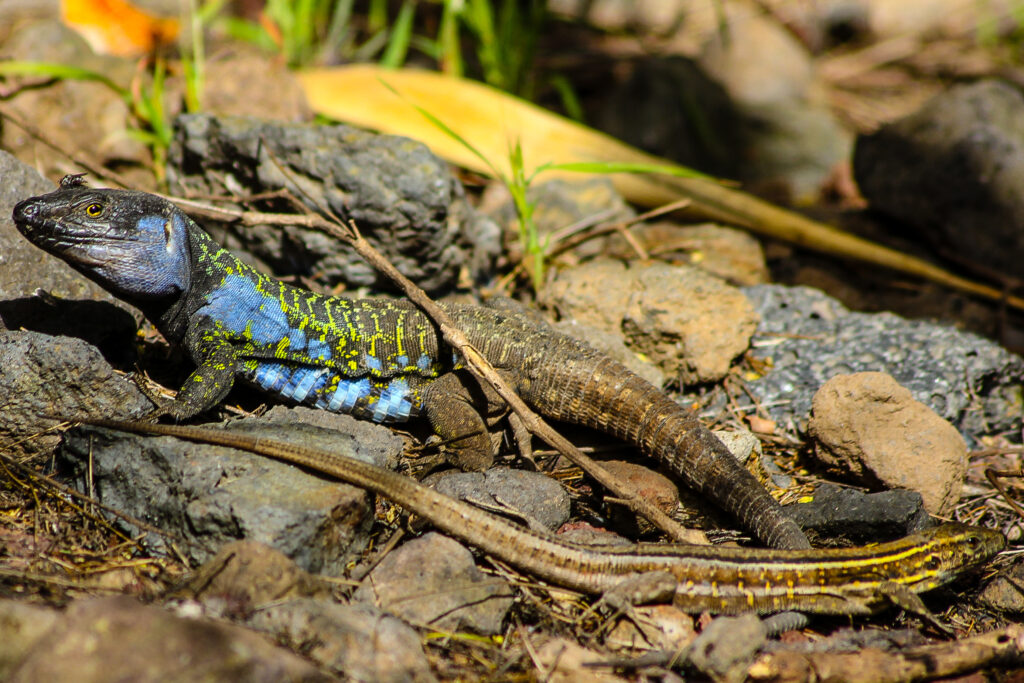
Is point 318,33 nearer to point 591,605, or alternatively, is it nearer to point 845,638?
point 591,605

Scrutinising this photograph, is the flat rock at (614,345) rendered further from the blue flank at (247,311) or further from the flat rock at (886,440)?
the blue flank at (247,311)

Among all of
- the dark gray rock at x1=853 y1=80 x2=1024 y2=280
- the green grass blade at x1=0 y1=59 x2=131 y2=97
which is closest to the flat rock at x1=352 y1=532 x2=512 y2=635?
the green grass blade at x1=0 y1=59 x2=131 y2=97

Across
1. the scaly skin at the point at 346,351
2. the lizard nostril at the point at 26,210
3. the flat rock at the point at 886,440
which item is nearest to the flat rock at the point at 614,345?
the scaly skin at the point at 346,351

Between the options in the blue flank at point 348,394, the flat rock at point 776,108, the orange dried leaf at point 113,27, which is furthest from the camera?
the flat rock at point 776,108

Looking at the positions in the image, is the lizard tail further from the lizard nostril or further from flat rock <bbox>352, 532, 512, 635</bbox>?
the lizard nostril

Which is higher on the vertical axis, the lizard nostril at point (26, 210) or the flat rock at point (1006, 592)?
the lizard nostril at point (26, 210)

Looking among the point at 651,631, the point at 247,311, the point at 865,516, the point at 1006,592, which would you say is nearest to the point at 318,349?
the point at 247,311

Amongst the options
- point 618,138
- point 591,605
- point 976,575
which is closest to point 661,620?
point 591,605

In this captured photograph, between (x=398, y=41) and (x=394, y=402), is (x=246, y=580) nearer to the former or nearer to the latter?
(x=394, y=402)
